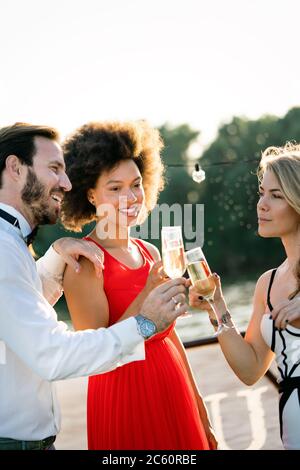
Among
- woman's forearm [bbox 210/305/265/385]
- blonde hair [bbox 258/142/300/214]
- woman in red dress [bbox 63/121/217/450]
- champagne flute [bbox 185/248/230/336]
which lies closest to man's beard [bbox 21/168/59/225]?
woman in red dress [bbox 63/121/217/450]

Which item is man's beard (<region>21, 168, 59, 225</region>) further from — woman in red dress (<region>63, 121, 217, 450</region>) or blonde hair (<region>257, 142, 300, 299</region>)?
blonde hair (<region>257, 142, 300, 299</region>)

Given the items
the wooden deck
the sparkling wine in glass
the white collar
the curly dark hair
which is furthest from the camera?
the wooden deck

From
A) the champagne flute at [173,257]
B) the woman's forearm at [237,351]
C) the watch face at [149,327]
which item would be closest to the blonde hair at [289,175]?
the woman's forearm at [237,351]

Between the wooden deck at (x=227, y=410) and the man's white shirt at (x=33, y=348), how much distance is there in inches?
116

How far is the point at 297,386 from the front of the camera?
224cm

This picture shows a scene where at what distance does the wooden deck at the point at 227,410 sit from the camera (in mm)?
4566

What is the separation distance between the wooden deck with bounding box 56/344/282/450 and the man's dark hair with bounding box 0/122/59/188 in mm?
3210

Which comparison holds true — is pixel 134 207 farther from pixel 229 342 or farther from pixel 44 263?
pixel 229 342

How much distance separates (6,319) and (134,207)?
954mm

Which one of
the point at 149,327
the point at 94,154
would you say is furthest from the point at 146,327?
the point at 94,154

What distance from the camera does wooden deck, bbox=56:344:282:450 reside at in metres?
4.57

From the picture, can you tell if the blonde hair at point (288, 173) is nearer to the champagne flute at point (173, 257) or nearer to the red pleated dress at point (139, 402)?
the champagne flute at point (173, 257)

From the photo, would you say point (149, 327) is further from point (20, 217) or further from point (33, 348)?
point (20, 217)

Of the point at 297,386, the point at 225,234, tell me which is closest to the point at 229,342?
the point at 297,386
